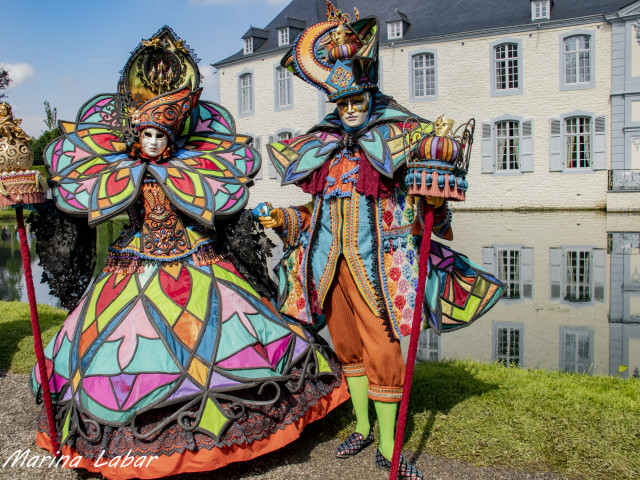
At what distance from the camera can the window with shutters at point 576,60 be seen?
1969cm

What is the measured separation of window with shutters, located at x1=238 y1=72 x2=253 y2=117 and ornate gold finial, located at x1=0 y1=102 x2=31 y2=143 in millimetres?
22350

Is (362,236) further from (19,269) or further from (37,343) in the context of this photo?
(19,269)

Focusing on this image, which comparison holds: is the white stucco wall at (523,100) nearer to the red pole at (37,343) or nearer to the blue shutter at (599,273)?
the blue shutter at (599,273)

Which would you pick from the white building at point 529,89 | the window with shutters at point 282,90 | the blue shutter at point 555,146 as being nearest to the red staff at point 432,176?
the white building at point 529,89

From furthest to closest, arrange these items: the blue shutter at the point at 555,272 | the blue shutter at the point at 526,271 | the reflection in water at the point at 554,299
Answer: the blue shutter at the point at 526,271 → the blue shutter at the point at 555,272 → the reflection in water at the point at 554,299

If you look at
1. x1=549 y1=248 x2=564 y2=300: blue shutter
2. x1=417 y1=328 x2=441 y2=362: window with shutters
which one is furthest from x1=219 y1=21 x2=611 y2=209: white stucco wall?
x1=417 y1=328 x2=441 y2=362: window with shutters

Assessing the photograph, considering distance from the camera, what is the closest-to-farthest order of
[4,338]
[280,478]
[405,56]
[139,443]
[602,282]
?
[139,443] → [280,478] → [4,338] → [602,282] → [405,56]

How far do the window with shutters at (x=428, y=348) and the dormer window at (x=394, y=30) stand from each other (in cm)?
1780

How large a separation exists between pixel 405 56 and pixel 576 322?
17.1 metres

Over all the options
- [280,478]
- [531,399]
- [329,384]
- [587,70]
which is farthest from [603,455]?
[587,70]

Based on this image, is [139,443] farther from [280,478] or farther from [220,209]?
[220,209]

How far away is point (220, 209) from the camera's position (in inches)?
140

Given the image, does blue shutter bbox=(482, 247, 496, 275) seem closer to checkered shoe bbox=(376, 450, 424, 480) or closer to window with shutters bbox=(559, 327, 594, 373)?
window with shutters bbox=(559, 327, 594, 373)

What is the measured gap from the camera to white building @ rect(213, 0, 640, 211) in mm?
19203
